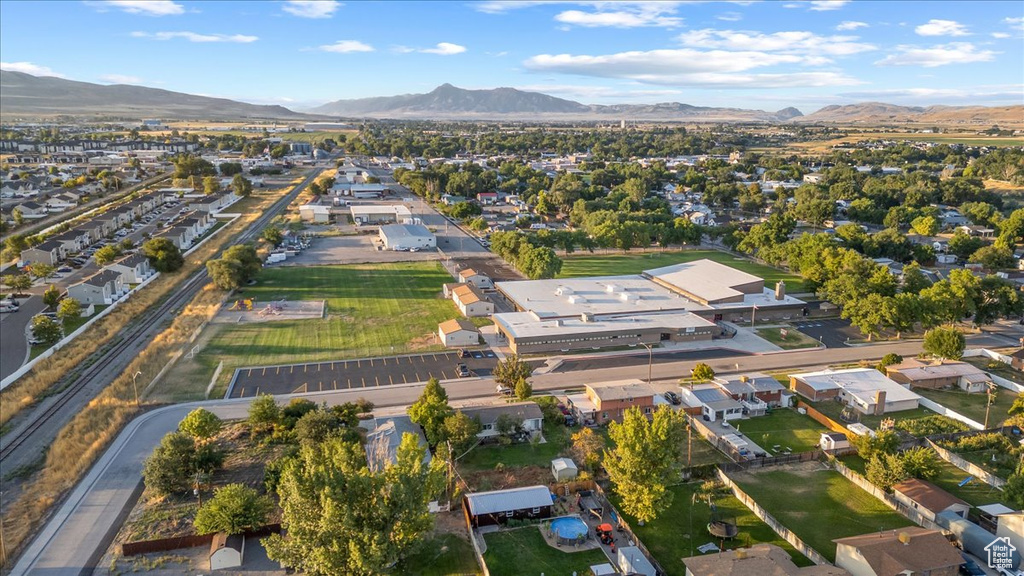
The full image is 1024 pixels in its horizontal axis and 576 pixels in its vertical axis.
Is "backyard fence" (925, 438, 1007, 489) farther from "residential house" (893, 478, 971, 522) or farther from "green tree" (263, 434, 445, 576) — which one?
"green tree" (263, 434, 445, 576)

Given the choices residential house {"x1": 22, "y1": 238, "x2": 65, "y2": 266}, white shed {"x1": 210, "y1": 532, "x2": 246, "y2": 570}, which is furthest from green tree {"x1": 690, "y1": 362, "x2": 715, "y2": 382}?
Result: residential house {"x1": 22, "y1": 238, "x2": 65, "y2": 266}

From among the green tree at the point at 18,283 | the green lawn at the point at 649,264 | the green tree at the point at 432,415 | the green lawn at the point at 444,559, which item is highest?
the green tree at the point at 18,283

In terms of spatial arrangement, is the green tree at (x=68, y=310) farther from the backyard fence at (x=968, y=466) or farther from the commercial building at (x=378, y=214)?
the backyard fence at (x=968, y=466)

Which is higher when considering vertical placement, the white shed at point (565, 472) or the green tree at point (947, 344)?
the green tree at point (947, 344)

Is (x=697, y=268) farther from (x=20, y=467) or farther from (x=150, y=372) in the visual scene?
(x=20, y=467)

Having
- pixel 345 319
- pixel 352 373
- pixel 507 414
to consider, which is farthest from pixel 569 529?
pixel 345 319

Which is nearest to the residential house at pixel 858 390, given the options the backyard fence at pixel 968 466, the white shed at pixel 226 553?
the backyard fence at pixel 968 466
